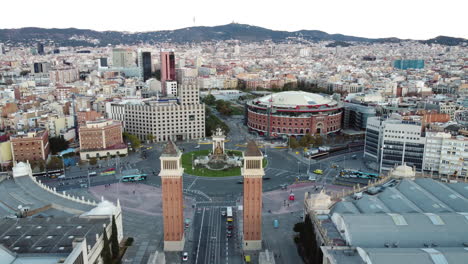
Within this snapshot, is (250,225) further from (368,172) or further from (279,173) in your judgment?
(368,172)

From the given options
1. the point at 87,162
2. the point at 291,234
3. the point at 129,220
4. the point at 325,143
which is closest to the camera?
the point at 291,234

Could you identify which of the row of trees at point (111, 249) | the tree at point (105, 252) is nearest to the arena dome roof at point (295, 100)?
the row of trees at point (111, 249)

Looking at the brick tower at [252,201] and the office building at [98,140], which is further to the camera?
the office building at [98,140]

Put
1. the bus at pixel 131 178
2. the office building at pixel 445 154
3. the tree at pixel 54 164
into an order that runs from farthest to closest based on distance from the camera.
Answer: the tree at pixel 54 164 → the bus at pixel 131 178 → the office building at pixel 445 154

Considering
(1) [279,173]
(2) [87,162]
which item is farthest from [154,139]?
(1) [279,173]

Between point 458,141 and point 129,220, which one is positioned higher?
point 458,141

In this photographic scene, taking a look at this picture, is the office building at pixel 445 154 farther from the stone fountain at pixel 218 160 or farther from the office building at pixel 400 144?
the stone fountain at pixel 218 160

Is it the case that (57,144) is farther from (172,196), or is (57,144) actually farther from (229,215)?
(172,196)

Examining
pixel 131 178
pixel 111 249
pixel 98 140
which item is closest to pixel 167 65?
pixel 98 140
